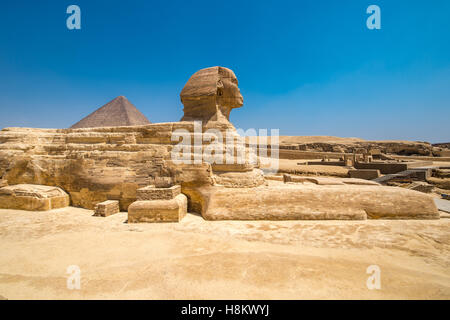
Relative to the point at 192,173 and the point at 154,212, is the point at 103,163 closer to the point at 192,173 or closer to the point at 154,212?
the point at 154,212

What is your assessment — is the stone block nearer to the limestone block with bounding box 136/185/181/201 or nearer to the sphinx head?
the sphinx head

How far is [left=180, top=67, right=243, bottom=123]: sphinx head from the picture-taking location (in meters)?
6.51

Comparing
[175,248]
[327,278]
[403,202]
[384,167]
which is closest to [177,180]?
[175,248]

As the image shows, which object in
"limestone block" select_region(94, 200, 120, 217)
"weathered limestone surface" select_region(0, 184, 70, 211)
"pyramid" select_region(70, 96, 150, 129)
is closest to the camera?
"limestone block" select_region(94, 200, 120, 217)

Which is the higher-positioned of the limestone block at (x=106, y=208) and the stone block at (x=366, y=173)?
the stone block at (x=366, y=173)

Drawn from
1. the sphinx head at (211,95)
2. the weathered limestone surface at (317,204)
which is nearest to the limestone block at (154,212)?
the weathered limestone surface at (317,204)

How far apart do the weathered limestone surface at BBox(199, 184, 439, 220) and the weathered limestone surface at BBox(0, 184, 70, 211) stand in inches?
166

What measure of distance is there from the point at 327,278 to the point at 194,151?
13.4 feet

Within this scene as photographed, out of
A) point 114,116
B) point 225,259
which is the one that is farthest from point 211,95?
point 114,116

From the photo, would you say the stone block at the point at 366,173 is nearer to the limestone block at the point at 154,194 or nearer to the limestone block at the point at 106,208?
the limestone block at the point at 154,194

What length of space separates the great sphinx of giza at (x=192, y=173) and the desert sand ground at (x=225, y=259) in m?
0.36

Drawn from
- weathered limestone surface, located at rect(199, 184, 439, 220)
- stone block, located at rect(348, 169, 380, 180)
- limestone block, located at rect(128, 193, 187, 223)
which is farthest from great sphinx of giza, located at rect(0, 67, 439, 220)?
stone block, located at rect(348, 169, 380, 180)

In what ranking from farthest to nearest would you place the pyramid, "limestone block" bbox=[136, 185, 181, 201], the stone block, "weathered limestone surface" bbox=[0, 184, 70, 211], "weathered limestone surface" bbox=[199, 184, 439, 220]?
the stone block, the pyramid, "weathered limestone surface" bbox=[0, 184, 70, 211], "limestone block" bbox=[136, 185, 181, 201], "weathered limestone surface" bbox=[199, 184, 439, 220]

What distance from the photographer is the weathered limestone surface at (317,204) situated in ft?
15.4
